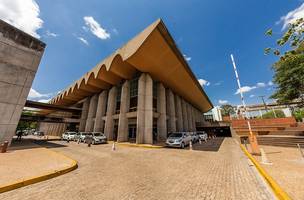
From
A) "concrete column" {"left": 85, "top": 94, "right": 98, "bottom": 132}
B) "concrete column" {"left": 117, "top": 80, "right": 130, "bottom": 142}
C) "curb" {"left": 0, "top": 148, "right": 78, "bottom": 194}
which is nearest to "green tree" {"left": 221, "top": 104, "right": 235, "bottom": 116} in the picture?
"concrete column" {"left": 117, "top": 80, "right": 130, "bottom": 142}

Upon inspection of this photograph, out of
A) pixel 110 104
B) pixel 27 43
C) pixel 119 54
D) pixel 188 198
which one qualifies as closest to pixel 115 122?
pixel 110 104

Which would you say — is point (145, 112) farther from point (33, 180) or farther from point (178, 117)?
point (33, 180)

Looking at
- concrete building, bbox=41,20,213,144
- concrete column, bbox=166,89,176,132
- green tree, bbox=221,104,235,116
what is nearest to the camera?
concrete building, bbox=41,20,213,144

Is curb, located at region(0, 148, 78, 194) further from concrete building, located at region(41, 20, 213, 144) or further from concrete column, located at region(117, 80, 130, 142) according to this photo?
concrete column, located at region(117, 80, 130, 142)

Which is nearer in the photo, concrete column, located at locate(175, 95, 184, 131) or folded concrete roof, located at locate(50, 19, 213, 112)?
folded concrete roof, located at locate(50, 19, 213, 112)

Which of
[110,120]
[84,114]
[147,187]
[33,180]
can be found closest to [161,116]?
[110,120]

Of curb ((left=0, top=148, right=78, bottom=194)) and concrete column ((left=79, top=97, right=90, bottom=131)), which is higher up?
concrete column ((left=79, top=97, right=90, bottom=131))

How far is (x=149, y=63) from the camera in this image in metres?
19.3

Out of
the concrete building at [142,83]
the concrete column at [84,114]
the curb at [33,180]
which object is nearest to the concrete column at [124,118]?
the concrete building at [142,83]

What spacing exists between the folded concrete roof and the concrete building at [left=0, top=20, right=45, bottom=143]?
31.4 feet

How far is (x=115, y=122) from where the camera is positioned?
27.7m

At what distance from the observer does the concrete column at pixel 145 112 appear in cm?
1883

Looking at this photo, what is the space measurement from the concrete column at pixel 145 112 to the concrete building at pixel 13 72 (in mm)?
13510

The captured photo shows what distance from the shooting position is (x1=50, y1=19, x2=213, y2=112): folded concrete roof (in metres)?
16.4
